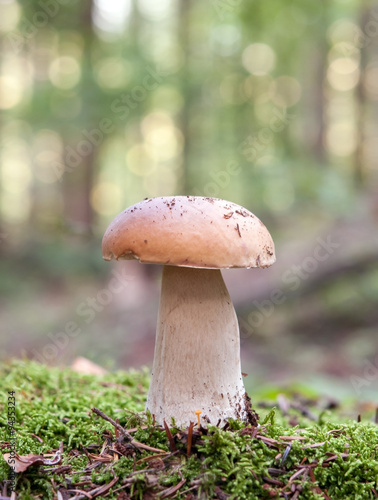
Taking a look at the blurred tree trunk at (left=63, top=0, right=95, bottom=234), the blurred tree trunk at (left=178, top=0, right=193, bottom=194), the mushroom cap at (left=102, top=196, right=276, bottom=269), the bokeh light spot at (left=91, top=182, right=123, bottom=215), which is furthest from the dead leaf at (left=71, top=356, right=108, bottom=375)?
the bokeh light spot at (left=91, top=182, right=123, bottom=215)

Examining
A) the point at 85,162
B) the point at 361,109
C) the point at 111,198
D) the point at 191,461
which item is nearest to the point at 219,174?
the point at 85,162

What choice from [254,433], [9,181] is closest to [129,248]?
[254,433]

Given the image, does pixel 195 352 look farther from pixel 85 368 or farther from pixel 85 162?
pixel 85 162

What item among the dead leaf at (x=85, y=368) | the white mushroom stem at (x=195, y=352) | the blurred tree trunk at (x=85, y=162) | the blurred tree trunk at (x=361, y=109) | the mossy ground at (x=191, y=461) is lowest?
the dead leaf at (x=85, y=368)

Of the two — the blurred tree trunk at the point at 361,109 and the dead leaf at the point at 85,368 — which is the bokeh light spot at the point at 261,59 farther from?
the dead leaf at the point at 85,368

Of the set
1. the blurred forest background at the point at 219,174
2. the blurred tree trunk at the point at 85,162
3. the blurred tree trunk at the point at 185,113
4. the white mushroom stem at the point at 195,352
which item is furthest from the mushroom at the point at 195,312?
the blurred tree trunk at the point at 185,113

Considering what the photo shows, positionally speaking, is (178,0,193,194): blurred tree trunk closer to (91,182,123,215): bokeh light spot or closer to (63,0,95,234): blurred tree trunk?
(63,0,95,234): blurred tree trunk
